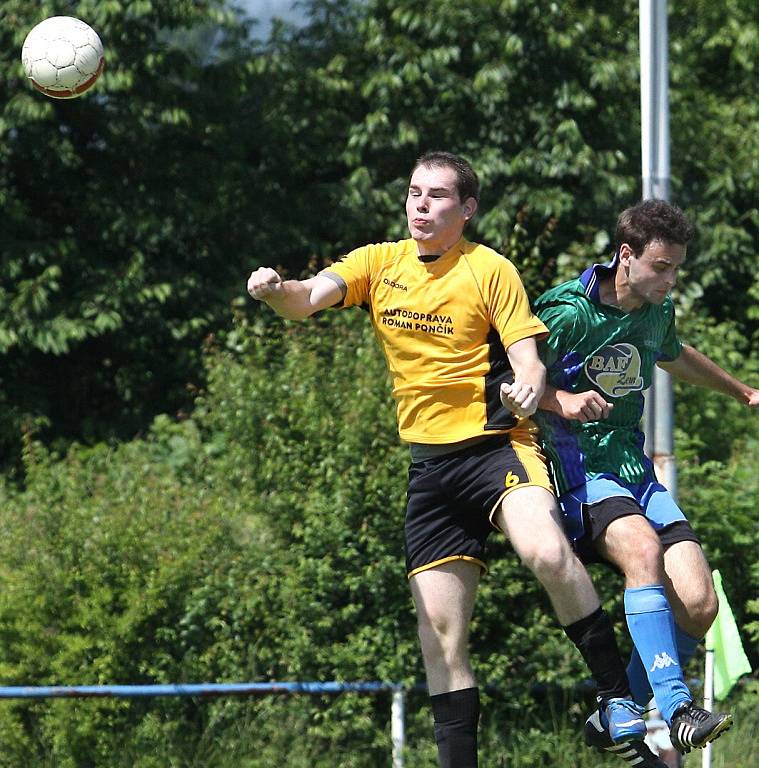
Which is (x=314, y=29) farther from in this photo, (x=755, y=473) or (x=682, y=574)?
(x=682, y=574)

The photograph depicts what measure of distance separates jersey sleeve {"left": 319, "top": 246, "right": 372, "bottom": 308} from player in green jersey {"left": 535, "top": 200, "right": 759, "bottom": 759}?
2.04 ft

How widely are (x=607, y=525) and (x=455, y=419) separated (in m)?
0.62

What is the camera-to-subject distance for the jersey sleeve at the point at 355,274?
4.47 meters

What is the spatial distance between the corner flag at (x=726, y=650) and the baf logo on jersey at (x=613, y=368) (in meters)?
1.18

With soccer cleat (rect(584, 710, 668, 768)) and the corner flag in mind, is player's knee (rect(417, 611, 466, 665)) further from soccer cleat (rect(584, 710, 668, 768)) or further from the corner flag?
the corner flag

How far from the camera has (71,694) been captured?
5.89 meters

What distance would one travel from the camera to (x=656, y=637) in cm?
414

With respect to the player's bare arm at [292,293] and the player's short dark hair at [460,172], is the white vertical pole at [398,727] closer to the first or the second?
the player's bare arm at [292,293]

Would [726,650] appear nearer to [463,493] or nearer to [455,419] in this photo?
[463,493]

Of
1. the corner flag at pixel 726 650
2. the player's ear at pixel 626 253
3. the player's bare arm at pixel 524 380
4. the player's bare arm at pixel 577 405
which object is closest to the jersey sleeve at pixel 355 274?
the player's bare arm at pixel 524 380

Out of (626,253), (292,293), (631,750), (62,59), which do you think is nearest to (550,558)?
(631,750)

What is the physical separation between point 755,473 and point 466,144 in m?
4.25

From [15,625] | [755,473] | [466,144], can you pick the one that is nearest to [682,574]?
[755,473]

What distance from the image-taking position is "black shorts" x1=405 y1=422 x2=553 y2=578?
428 cm
